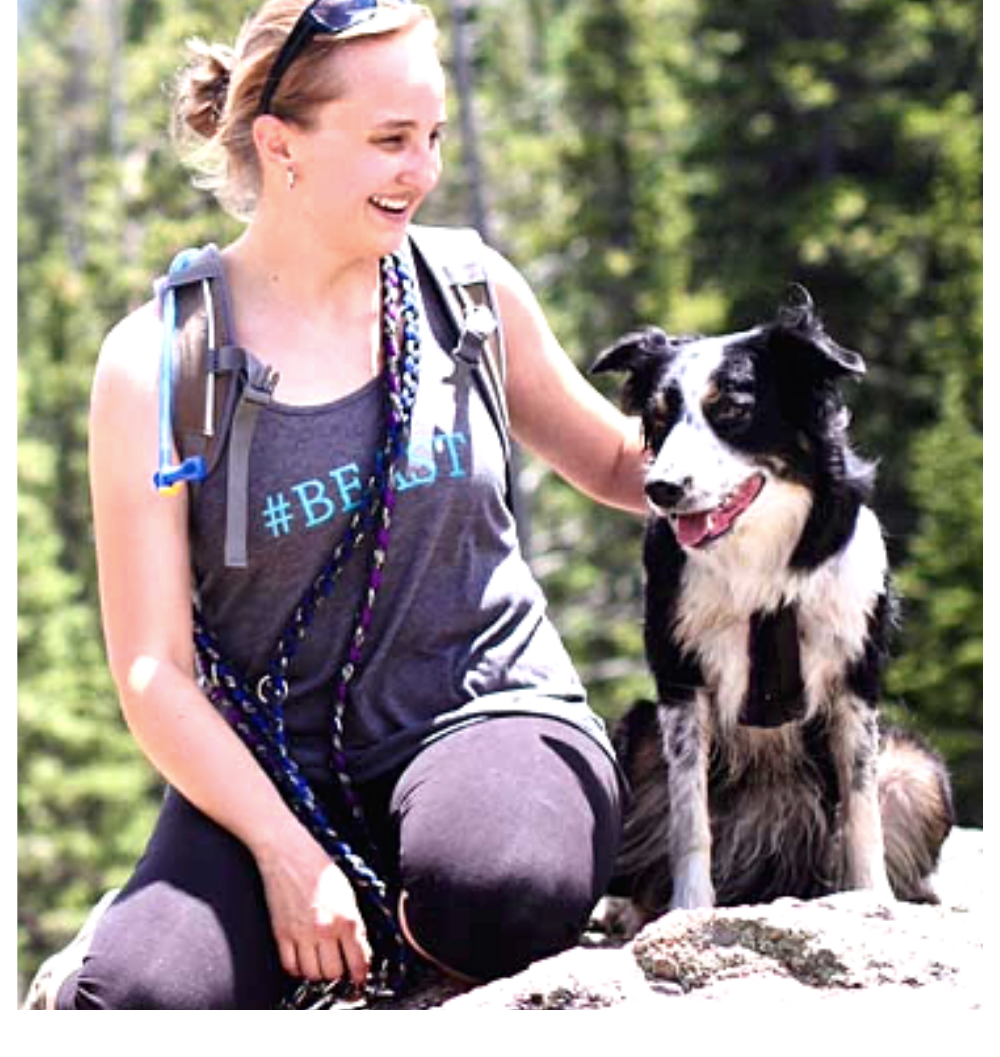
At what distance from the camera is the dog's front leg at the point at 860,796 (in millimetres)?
4090

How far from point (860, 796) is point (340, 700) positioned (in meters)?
1.11

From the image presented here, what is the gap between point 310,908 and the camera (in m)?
3.50

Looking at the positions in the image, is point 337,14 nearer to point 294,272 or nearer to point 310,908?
point 294,272

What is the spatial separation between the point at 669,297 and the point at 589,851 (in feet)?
80.5

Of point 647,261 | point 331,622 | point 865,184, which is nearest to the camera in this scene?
point 331,622

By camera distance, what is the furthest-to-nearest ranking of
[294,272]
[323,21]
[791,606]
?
1. [791,606]
2. [294,272]
3. [323,21]

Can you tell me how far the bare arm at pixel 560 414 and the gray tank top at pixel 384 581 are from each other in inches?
12.5

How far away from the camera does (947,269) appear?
24609 mm

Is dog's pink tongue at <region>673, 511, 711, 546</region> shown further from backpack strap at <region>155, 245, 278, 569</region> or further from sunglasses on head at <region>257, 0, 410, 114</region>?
sunglasses on head at <region>257, 0, 410, 114</region>

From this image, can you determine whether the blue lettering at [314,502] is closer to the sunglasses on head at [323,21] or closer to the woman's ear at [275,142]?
the woman's ear at [275,142]

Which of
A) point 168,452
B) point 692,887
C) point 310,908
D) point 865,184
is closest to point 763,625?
point 692,887

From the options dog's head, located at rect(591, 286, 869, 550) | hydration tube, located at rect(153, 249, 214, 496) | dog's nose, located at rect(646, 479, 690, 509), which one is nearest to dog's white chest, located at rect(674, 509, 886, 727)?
dog's head, located at rect(591, 286, 869, 550)

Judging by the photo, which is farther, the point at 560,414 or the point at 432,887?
the point at 560,414

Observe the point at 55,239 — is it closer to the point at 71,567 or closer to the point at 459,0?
the point at 71,567
